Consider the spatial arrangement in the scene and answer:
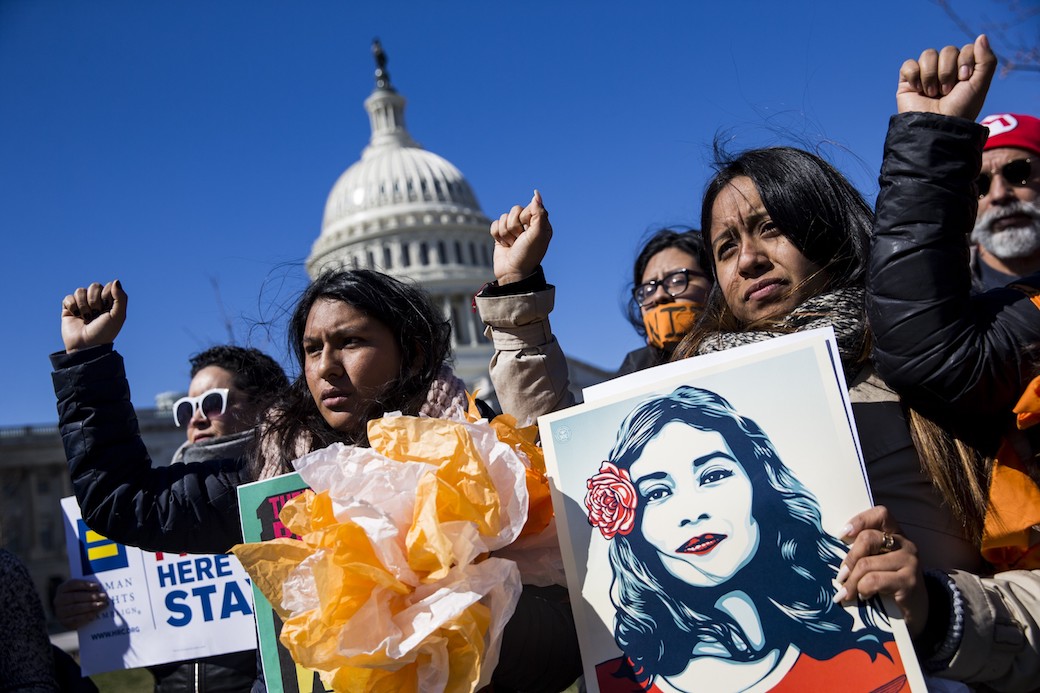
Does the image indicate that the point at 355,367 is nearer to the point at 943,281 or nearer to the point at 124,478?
the point at 124,478

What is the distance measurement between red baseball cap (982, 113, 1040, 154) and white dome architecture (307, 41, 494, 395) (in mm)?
52618

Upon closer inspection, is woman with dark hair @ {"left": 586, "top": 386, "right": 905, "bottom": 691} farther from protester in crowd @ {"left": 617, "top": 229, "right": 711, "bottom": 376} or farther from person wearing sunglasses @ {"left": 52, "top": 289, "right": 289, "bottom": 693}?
protester in crowd @ {"left": 617, "top": 229, "right": 711, "bottom": 376}

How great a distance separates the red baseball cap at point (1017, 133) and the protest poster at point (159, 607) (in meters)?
2.80

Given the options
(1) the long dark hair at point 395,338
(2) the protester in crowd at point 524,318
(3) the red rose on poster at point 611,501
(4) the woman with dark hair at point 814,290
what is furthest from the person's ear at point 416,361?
(3) the red rose on poster at point 611,501

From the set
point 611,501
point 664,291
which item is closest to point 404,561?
point 611,501

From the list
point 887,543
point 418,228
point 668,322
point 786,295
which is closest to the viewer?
point 887,543

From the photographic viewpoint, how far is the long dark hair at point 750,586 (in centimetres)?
142

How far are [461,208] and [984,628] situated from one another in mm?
62227

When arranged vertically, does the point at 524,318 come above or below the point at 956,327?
above

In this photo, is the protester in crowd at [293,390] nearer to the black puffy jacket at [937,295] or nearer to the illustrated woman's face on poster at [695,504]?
the illustrated woman's face on poster at [695,504]

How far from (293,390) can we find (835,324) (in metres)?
1.43

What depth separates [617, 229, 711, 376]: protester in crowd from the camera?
146 inches

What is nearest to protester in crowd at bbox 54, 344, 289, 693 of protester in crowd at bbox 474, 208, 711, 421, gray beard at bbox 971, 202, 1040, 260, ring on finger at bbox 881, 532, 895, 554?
protester in crowd at bbox 474, 208, 711, 421

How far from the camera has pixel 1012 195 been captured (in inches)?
118
